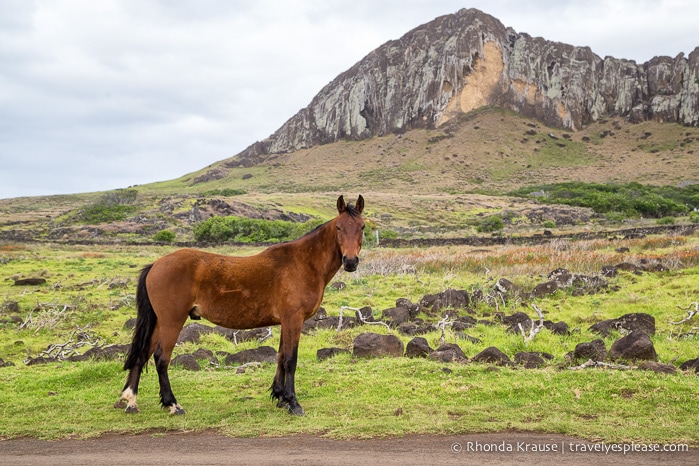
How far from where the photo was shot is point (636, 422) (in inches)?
244

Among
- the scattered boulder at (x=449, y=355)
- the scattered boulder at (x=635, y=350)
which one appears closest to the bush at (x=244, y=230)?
the scattered boulder at (x=449, y=355)

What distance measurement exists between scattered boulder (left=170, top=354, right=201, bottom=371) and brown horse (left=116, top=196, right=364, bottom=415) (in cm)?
260

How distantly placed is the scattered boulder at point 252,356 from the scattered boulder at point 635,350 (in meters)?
6.74

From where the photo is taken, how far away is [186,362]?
33.9 ft

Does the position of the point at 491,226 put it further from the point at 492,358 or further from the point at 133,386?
the point at 133,386

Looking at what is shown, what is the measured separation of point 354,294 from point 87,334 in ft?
30.7

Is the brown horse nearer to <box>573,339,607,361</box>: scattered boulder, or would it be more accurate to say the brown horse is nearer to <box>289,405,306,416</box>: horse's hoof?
<box>289,405,306,416</box>: horse's hoof

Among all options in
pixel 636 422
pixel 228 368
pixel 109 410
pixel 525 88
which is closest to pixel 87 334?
pixel 228 368

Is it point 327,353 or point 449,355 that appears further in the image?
point 327,353

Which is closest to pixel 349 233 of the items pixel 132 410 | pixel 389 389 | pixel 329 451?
pixel 389 389

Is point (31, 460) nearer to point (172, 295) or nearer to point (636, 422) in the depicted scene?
point (172, 295)

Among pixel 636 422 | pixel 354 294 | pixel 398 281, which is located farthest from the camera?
pixel 398 281

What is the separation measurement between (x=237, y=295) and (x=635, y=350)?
7363 millimetres

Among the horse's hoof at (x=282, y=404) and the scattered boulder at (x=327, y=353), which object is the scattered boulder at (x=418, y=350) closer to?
the scattered boulder at (x=327, y=353)
